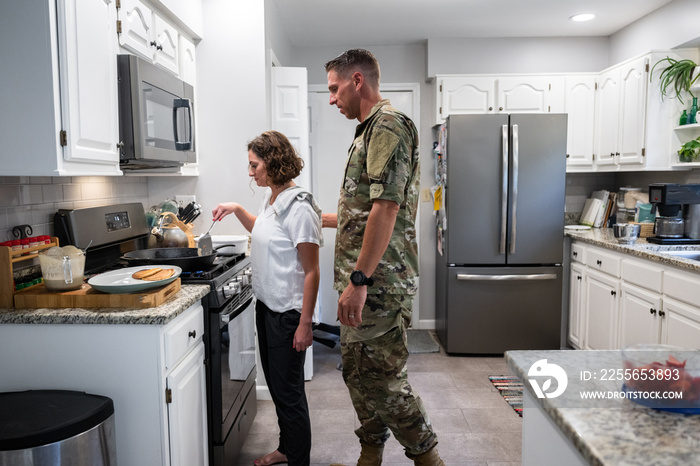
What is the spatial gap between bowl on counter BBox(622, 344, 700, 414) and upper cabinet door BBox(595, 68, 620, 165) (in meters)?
3.52

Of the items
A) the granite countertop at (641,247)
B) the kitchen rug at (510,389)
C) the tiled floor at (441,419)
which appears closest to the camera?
the tiled floor at (441,419)

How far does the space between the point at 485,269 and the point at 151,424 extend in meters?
2.77

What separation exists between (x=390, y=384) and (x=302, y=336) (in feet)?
1.23

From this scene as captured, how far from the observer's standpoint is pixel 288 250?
198 centimetres

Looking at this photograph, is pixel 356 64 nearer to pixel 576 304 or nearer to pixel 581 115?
pixel 576 304

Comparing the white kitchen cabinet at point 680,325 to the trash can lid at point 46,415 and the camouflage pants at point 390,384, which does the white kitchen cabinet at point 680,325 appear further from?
the trash can lid at point 46,415

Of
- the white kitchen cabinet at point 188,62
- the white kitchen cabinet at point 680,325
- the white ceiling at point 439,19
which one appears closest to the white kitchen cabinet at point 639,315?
the white kitchen cabinet at point 680,325

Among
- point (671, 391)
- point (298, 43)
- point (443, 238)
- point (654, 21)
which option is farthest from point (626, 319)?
point (298, 43)

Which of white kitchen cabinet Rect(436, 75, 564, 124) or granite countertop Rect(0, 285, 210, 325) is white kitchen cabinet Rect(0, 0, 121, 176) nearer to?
granite countertop Rect(0, 285, 210, 325)

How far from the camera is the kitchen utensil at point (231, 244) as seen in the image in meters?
2.70

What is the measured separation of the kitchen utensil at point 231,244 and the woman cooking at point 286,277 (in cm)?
69

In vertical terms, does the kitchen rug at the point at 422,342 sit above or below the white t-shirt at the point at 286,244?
below

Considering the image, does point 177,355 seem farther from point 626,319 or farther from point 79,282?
point 626,319

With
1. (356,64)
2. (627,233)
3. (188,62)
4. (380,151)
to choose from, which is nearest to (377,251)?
(380,151)
